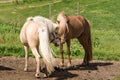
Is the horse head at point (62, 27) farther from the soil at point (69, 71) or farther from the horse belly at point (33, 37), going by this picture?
the horse belly at point (33, 37)

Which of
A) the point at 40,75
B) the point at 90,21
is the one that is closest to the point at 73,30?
the point at 40,75

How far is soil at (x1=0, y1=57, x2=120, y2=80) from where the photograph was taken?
1009 centimetres

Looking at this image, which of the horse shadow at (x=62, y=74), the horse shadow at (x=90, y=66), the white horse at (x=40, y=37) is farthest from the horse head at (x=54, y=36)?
the horse shadow at (x=90, y=66)

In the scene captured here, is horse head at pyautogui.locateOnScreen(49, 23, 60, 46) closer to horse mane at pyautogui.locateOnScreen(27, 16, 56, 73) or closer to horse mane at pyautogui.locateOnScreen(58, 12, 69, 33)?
horse mane at pyautogui.locateOnScreen(27, 16, 56, 73)

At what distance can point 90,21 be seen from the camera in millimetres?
26016

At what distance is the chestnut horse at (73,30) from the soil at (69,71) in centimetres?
55

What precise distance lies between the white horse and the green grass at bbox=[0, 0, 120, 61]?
3.77 m

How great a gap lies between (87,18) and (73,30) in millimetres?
15726

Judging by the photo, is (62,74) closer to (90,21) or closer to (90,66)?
(90,66)

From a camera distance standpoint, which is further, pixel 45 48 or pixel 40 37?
pixel 40 37

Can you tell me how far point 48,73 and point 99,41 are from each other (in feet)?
22.4

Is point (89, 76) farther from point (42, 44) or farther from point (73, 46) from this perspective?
point (73, 46)

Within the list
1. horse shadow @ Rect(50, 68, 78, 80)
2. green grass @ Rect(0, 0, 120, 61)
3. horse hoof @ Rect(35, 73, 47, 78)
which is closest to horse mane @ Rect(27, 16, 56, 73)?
horse hoof @ Rect(35, 73, 47, 78)

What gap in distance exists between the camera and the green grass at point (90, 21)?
1445cm
